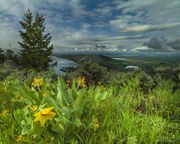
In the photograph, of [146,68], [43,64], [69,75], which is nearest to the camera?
Answer: [69,75]

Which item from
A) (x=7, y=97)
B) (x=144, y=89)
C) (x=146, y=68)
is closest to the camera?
(x=7, y=97)

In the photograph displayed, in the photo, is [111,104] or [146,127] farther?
[111,104]

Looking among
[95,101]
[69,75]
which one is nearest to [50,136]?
[95,101]

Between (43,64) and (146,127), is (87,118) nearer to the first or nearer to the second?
(146,127)

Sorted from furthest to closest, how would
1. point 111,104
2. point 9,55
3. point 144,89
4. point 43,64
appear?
point 9,55, point 43,64, point 144,89, point 111,104

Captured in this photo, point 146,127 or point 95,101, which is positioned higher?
point 95,101

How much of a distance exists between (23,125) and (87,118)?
0.65m

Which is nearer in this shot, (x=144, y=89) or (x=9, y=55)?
(x=144, y=89)

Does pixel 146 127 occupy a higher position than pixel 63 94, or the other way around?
pixel 63 94

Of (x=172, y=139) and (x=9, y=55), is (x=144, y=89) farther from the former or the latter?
(x=9, y=55)

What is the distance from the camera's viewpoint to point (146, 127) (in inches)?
97.0

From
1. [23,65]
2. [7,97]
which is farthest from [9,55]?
[7,97]

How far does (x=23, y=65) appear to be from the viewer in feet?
111

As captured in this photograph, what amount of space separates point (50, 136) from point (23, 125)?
261mm
